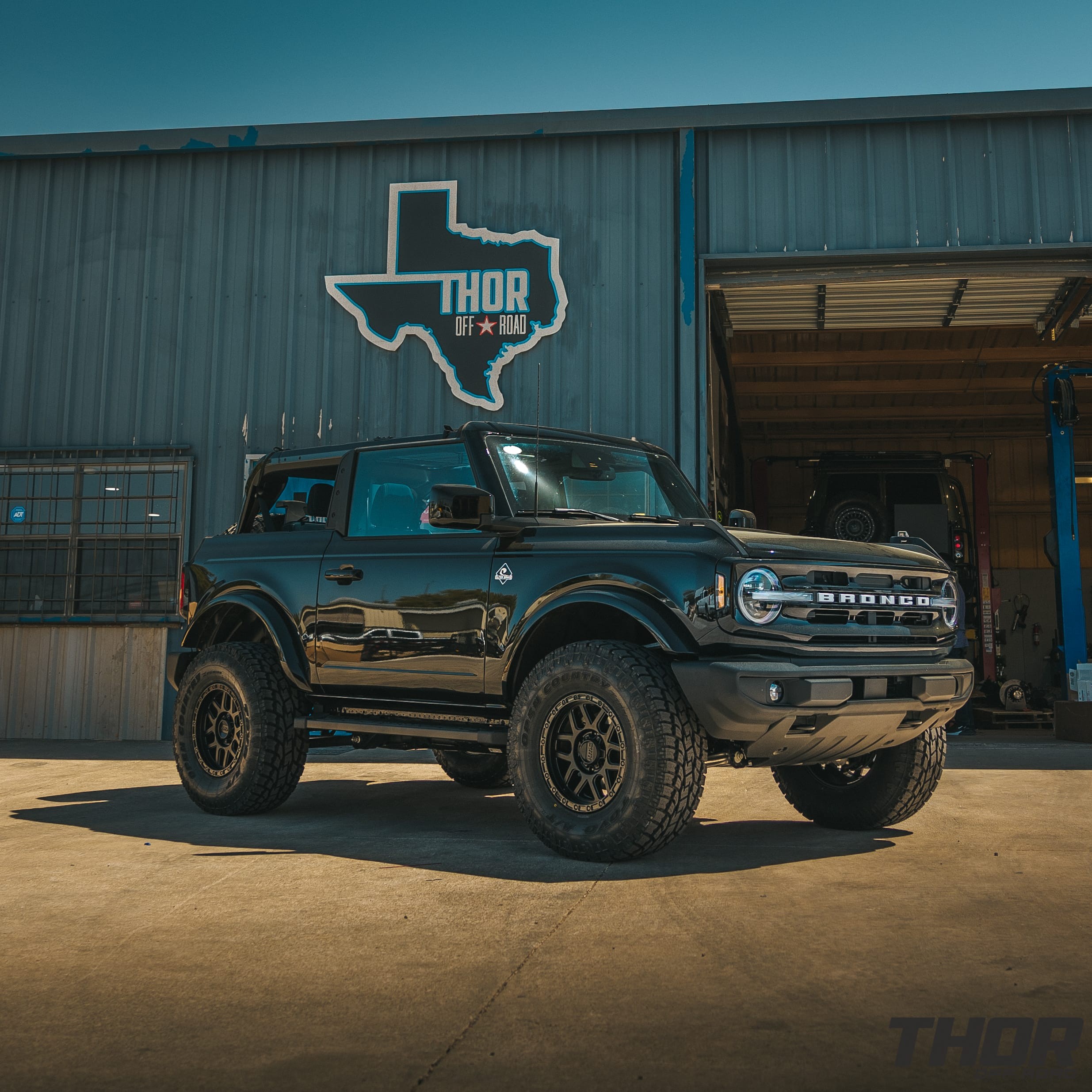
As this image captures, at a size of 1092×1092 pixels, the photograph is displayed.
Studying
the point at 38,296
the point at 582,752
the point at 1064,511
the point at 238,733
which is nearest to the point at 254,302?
the point at 38,296

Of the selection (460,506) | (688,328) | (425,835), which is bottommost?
(425,835)

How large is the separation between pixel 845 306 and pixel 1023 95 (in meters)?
3.02

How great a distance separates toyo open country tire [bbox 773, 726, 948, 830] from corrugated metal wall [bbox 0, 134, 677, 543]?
580cm

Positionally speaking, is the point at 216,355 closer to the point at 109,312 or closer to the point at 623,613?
the point at 109,312

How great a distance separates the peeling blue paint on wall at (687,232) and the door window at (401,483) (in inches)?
235

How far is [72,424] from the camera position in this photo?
11.9 meters

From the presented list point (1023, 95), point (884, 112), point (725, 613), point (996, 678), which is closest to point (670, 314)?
point (884, 112)

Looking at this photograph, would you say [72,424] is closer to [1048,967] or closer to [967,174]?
[967,174]

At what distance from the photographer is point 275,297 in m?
11.8

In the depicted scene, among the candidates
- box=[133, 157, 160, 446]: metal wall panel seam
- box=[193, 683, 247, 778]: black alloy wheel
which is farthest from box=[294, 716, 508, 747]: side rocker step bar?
box=[133, 157, 160, 446]: metal wall panel seam

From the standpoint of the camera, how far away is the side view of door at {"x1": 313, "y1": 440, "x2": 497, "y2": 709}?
16.9 feet

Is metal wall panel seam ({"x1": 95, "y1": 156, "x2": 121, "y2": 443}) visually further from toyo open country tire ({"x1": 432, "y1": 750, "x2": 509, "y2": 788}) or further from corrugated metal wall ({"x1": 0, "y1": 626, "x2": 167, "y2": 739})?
toyo open country tire ({"x1": 432, "y1": 750, "x2": 509, "y2": 788})

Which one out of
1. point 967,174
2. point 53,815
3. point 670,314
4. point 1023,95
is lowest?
point 53,815

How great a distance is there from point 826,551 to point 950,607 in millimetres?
871
